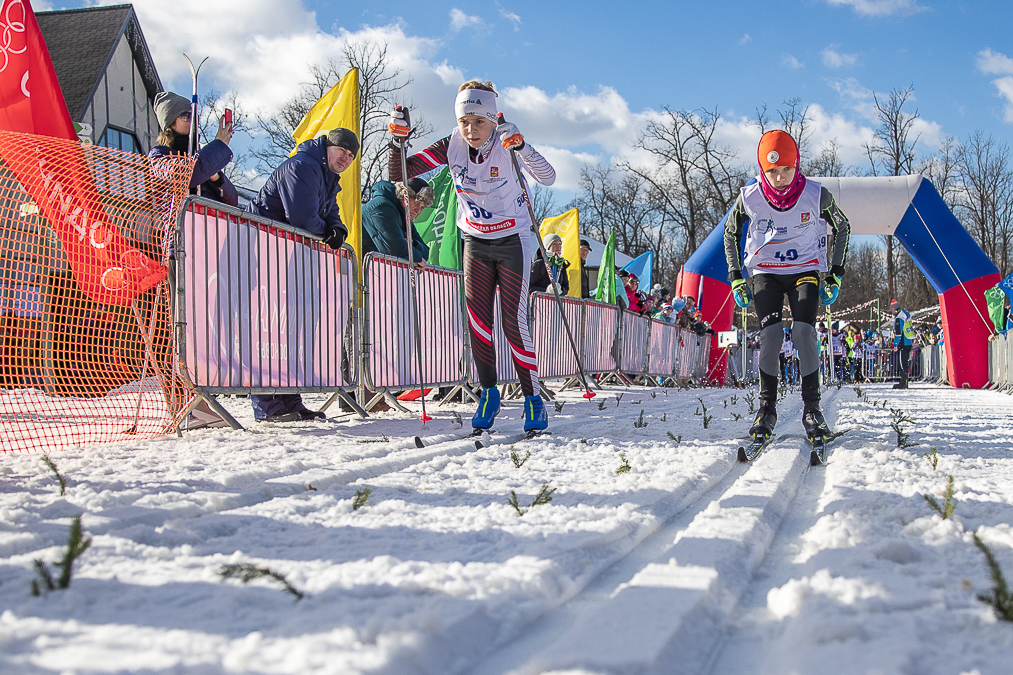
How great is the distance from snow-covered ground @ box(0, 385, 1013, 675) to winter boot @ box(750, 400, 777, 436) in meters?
0.83

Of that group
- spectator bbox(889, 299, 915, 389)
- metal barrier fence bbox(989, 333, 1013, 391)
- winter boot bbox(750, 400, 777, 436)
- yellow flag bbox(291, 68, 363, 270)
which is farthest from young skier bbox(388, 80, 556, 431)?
spectator bbox(889, 299, 915, 389)

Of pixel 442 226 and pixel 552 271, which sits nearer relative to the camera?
pixel 552 271

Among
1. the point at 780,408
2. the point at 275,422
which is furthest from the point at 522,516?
the point at 780,408

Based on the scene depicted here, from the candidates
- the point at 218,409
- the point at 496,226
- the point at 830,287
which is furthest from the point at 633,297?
the point at 218,409

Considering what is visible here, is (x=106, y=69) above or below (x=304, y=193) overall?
above

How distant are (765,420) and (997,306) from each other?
40.9 ft

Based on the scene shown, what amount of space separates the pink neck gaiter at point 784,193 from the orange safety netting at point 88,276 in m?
3.73

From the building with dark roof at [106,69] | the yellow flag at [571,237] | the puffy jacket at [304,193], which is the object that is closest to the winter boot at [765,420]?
the puffy jacket at [304,193]

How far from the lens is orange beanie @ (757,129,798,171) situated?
4.64 m

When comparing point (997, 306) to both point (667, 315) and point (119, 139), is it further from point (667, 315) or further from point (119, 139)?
point (119, 139)

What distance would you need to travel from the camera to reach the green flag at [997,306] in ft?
45.9

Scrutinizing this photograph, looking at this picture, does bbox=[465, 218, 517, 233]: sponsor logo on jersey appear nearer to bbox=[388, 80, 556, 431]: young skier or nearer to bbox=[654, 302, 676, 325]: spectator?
bbox=[388, 80, 556, 431]: young skier

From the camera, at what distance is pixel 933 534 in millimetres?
2039

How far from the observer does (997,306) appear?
1412 centimetres
